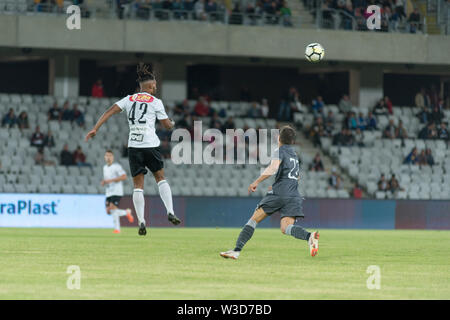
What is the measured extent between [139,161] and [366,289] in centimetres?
594

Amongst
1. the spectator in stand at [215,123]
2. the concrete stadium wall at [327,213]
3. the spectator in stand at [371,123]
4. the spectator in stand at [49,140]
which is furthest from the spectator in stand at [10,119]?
the spectator in stand at [371,123]

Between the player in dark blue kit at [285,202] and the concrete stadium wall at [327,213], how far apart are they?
18.1 metres

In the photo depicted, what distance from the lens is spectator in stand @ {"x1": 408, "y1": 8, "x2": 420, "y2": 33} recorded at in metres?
40.4

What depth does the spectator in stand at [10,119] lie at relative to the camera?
33.8m

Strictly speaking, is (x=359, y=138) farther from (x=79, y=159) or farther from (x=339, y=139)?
(x=79, y=159)

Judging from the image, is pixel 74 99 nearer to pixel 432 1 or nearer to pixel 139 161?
pixel 432 1

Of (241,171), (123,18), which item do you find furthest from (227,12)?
(241,171)

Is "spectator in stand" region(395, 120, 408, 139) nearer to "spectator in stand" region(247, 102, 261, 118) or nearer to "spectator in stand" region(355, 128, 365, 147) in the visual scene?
"spectator in stand" region(355, 128, 365, 147)

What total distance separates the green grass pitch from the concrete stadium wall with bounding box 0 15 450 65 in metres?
19.4

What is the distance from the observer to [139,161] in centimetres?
1501

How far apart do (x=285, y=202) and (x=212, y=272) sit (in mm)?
2189

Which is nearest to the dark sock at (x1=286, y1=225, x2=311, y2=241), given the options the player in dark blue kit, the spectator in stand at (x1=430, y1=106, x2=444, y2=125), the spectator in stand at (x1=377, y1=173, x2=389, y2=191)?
the player in dark blue kit

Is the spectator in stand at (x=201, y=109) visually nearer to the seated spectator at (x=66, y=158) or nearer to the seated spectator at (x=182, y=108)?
the seated spectator at (x=182, y=108)
